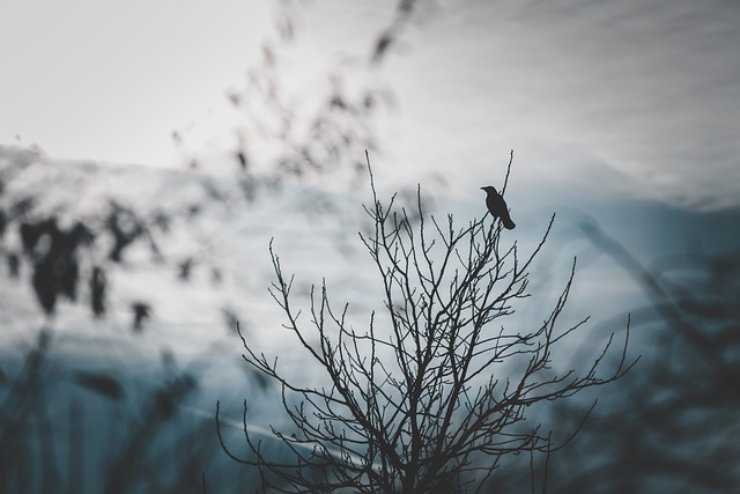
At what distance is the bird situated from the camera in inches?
210

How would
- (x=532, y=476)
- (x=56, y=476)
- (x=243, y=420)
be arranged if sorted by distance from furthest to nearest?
(x=532, y=476) < (x=243, y=420) < (x=56, y=476)

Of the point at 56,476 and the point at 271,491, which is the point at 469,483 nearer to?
the point at 271,491

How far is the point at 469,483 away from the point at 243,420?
8.01 feet

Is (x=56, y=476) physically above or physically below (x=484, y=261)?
below

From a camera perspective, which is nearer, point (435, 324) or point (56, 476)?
point (56, 476)

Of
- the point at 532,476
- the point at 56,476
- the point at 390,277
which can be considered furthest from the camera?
the point at 390,277

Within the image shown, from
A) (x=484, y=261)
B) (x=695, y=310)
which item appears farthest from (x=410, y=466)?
(x=695, y=310)

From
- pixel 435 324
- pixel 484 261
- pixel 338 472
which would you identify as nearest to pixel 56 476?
pixel 338 472

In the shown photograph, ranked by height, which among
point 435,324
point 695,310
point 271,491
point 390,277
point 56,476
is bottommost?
point 56,476

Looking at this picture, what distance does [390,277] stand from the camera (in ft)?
18.7

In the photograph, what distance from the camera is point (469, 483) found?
19.3 ft

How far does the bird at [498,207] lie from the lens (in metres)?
5.33

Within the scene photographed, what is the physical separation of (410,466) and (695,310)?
284cm

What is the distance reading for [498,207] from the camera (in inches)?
211
